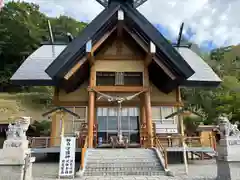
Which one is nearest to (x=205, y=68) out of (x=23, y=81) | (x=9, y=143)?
(x=23, y=81)

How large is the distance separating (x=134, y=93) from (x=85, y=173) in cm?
527

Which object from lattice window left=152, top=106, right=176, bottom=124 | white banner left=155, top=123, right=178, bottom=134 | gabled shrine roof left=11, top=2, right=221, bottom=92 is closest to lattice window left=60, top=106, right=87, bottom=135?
gabled shrine roof left=11, top=2, right=221, bottom=92

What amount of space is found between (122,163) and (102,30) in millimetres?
6375

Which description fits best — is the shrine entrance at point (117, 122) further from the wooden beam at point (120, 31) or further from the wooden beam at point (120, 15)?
the wooden beam at point (120, 15)

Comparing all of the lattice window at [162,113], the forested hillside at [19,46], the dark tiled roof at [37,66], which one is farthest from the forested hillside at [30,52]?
the dark tiled roof at [37,66]

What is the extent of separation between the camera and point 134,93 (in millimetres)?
11680

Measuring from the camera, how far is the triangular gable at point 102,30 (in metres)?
10.1

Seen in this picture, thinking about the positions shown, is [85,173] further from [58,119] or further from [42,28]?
[42,28]

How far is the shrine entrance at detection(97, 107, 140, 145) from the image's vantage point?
42.0ft

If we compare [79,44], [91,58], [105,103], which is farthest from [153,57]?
[105,103]

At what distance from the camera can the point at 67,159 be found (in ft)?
24.8

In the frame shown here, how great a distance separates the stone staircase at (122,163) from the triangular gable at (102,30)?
3.95 meters

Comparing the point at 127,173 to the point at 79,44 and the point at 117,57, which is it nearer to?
the point at 79,44

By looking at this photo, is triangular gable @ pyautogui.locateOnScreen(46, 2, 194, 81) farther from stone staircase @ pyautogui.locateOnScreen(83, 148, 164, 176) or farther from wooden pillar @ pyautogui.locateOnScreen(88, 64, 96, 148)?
stone staircase @ pyautogui.locateOnScreen(83, 148, 164, 176)
